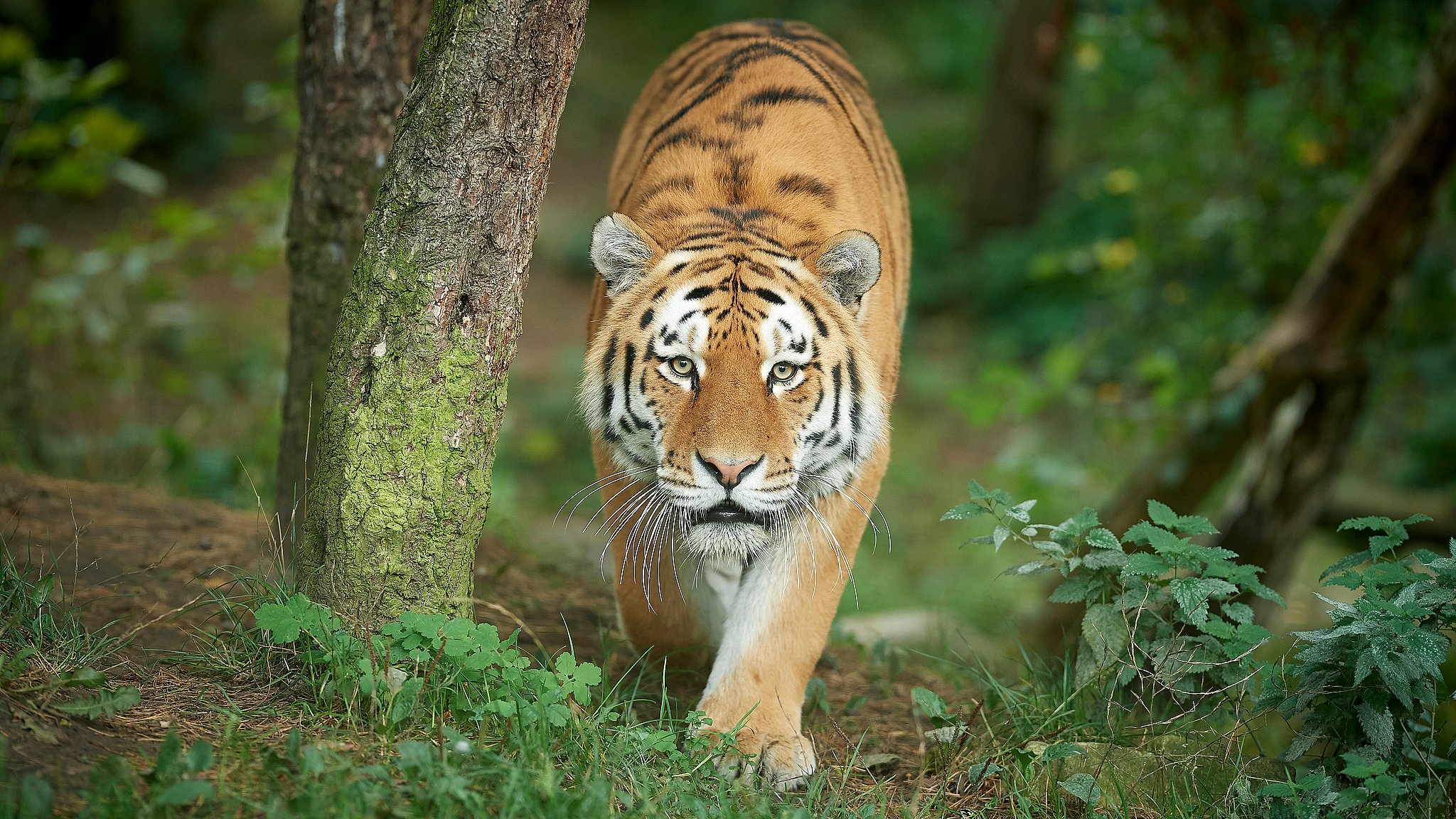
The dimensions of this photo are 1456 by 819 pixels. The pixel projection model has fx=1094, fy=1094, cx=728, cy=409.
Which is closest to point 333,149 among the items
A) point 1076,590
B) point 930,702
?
point 930,702

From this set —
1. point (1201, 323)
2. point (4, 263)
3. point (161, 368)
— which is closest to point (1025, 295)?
point (1201, 323)

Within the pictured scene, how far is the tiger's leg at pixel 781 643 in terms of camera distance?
9.89ft

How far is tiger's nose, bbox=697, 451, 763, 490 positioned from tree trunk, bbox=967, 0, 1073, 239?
9493mm

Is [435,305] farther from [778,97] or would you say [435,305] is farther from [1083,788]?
[1083,788]

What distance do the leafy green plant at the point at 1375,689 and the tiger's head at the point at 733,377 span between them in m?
1.32

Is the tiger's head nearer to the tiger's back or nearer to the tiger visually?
the tiger

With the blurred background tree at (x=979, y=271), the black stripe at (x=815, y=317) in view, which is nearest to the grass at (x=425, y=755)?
the black stripe at (x=815, y=317)

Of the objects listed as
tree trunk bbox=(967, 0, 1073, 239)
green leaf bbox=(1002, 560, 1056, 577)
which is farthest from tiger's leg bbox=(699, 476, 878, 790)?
tree trunk bbox=(967, 0, 1073, 239)

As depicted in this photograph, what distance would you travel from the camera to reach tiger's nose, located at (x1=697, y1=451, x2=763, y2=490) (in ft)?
9.44

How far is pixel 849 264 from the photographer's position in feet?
10.5

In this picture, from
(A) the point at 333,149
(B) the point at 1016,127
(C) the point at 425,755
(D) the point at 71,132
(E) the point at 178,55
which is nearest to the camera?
(C) the point at 425,755

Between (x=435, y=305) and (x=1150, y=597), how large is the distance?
6.71 ft

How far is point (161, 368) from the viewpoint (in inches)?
305

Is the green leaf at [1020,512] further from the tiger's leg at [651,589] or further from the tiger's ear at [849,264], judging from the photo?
the tiger's leg at [651,589]
